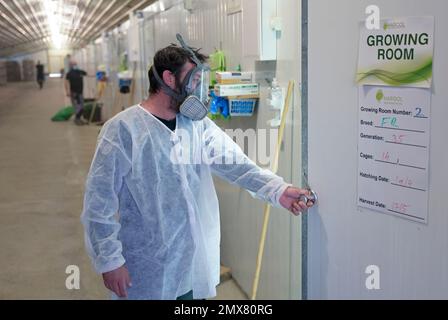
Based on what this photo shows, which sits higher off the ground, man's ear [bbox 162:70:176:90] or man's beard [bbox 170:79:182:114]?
man's ear [bbox 162:70:176:90]

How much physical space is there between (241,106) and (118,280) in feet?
4.07

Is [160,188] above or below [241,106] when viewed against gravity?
below

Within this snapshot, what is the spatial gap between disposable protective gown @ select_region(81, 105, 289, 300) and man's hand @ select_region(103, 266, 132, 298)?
30 mm

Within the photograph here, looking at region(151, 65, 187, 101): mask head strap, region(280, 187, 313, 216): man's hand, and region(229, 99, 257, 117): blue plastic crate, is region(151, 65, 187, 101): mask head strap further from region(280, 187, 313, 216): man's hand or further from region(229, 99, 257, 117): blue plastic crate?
region(229, 99, 257, 117): blue plastic crate

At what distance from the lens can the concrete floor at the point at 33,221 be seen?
114 inches

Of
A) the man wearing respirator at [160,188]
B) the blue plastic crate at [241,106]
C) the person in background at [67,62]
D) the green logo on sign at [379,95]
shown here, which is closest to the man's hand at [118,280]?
the man wearing respirator at [160,188]

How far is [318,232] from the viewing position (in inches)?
63.4

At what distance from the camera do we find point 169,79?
1744 mm

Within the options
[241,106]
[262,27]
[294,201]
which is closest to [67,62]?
[241,106]

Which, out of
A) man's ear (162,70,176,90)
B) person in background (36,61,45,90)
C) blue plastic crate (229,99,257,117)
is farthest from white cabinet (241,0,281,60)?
person in background (36,61,45,90)

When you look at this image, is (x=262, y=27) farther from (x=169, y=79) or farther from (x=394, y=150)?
(x=394, y=150)

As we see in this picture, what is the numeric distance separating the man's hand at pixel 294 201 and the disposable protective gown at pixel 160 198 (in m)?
0.03

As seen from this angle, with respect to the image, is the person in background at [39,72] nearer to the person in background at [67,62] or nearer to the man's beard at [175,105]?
the man's beard at [175,105]

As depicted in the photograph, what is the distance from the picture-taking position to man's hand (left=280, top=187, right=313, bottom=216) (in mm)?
1654
